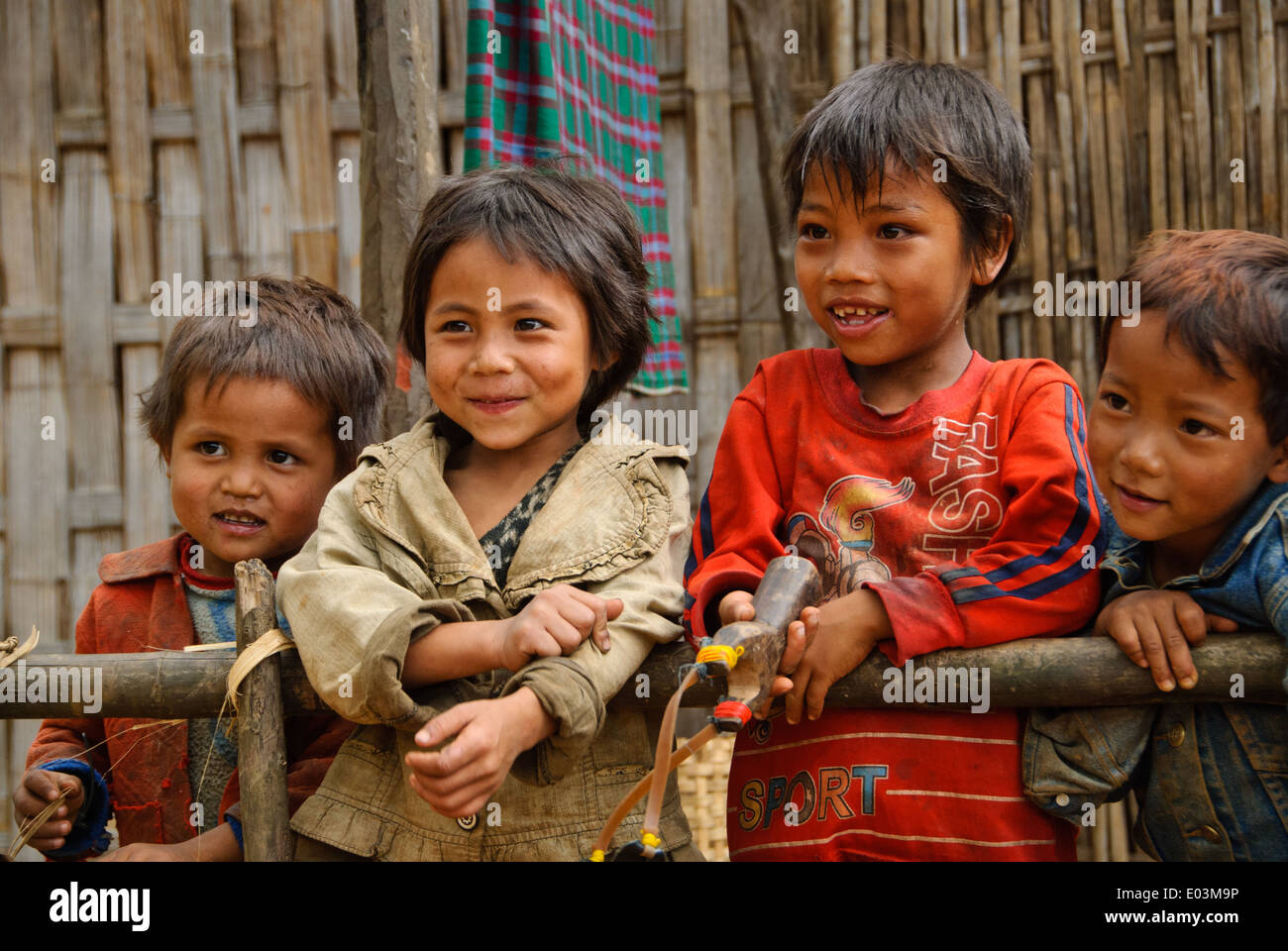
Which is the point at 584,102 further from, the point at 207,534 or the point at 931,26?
the point at 207,534

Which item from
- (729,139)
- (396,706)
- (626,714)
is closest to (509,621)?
(396,706)

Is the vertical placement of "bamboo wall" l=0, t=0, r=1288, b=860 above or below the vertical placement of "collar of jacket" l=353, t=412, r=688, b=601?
above

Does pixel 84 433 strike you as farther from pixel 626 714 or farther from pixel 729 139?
pixel 626 714

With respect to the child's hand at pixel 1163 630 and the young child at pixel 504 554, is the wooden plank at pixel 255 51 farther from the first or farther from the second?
the child's hand at pixel 1163 630

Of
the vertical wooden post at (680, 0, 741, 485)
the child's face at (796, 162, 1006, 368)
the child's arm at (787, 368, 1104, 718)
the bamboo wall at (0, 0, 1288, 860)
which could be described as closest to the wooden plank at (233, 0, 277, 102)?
the bamboo wall at (0, 0, 1288, 860)

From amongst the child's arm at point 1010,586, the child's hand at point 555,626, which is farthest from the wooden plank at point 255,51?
the child's arm at point 1010,586

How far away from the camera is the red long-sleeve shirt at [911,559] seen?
185 cm

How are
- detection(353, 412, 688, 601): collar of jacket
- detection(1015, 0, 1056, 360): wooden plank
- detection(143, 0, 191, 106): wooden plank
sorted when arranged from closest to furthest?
detection(353, 412, 688, 601): collar of jacket, detection(1015, 0, 1056, 360): wooden plank, detection(143, 0, 191, 106): wooden plank

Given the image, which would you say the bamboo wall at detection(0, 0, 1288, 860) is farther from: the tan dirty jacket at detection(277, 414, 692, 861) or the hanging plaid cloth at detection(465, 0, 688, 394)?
the tan dirty jacket at detection(277, 414, 692, 861)

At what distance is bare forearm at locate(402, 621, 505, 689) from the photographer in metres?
1.74

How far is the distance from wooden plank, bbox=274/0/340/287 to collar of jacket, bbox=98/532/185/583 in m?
2.01

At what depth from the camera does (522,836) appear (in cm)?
187

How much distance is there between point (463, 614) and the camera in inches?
71.7

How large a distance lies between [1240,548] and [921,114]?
2.85 feet
